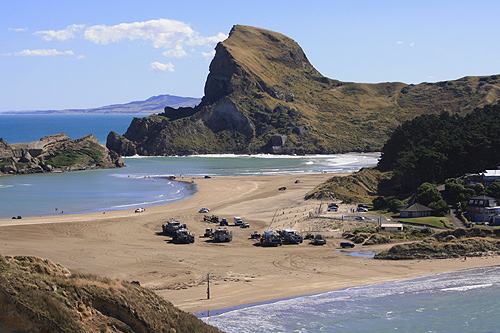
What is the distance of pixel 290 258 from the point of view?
4309cm

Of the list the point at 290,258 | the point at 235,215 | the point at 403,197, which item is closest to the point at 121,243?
the point at 290,258

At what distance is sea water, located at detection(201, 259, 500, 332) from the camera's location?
29.2 m

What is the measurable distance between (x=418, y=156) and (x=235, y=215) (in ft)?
88.2

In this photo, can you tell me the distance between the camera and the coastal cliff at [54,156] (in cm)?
12794

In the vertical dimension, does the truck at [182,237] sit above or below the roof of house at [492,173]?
below

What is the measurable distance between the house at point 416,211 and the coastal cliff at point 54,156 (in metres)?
95.8

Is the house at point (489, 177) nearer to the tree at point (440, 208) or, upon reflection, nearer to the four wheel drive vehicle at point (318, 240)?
the tree at point (440, 208)

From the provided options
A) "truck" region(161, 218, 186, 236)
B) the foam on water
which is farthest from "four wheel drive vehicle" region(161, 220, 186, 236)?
the foam on water

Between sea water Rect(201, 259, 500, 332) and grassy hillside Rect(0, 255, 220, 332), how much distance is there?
29.3 ft

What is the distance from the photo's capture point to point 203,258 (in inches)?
1687

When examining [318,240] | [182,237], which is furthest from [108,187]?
[318,240]

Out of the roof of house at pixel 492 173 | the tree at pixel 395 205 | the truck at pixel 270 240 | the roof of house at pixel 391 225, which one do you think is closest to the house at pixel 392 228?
the roof of house at pixel 391 225

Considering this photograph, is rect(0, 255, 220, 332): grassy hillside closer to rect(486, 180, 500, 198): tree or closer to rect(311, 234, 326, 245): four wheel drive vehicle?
rect(311, 234, 326, 245): four wheel drive vehicle

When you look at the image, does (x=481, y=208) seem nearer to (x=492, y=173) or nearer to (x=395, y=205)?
(x=395, y=205)
